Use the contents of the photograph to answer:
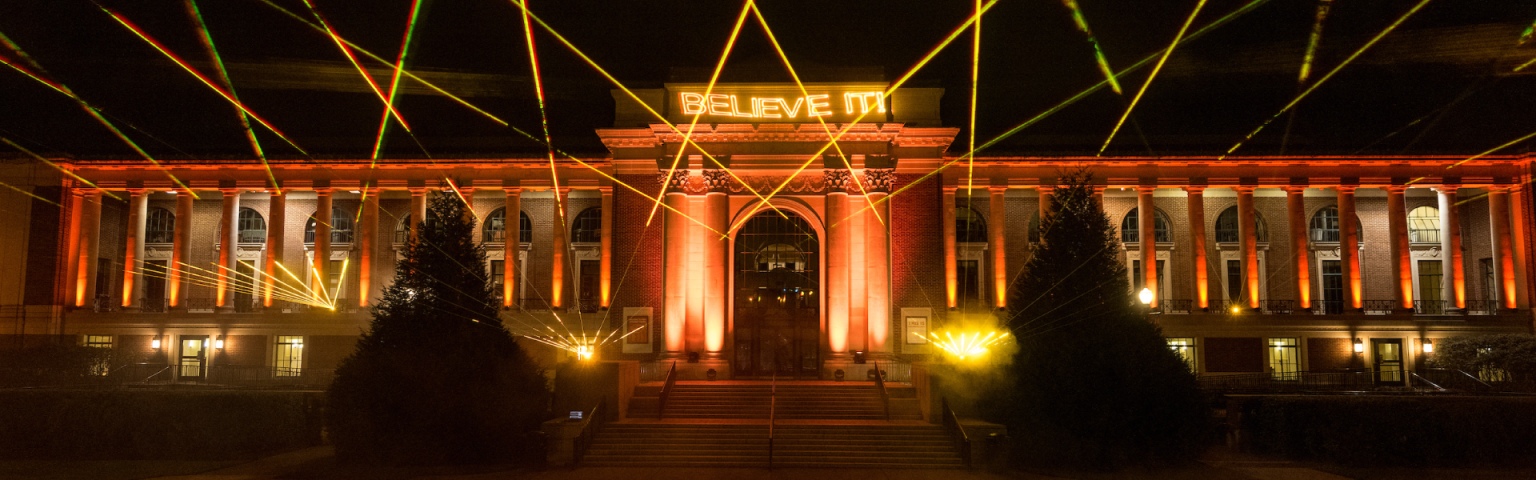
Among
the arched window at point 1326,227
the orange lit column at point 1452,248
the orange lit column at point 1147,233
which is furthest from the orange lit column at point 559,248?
the orange lit column at point 1452,248

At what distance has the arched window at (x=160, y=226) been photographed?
46125 millimetres

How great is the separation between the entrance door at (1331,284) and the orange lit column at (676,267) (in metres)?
29.1

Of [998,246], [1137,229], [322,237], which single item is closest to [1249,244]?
[1137,229]

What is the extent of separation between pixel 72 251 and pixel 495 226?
17455mm

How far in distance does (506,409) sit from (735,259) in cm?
1506

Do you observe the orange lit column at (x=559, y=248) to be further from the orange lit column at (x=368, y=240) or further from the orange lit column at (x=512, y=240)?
the orange lit column at (x=368, y=240)

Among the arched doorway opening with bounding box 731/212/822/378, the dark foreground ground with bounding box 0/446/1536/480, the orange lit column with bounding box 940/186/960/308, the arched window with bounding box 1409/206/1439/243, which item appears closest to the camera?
the dark foreground ground with bounding box 0/446/1536/480

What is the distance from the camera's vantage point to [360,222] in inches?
1726

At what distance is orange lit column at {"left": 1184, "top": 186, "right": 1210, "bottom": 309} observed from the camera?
40.9 meters

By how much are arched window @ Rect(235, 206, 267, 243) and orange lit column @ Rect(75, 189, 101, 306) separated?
217 inches

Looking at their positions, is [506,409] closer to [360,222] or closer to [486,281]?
[486,281]

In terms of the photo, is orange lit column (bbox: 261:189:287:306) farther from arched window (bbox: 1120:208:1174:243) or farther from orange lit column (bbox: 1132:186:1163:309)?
arched window (bbox: 1120:208:1174:243)

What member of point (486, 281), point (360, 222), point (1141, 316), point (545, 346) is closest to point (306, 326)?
point (360, 222)

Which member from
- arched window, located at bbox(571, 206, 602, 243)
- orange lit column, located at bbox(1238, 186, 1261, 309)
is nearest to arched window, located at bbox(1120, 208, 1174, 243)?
orange lit column, located at bbox(1238, 186, 1261, 309)
